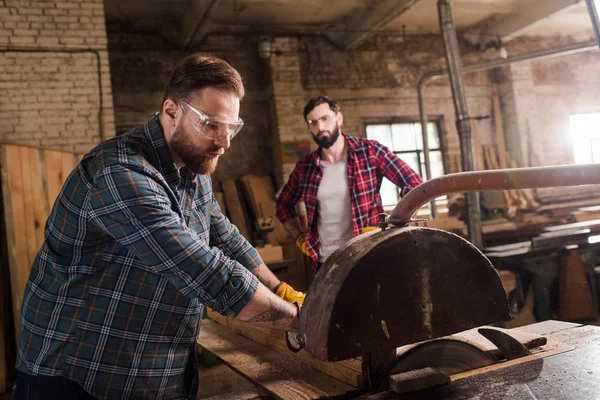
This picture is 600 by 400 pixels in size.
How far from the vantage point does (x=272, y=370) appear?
186cm

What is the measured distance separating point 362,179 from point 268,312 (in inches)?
77.6

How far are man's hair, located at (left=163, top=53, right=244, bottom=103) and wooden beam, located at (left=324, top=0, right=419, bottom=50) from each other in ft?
20.0

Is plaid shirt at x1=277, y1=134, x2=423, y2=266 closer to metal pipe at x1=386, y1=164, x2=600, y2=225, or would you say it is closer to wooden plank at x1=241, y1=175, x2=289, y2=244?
metal pipe at x1=386, y1=164, x2=600, y2=225

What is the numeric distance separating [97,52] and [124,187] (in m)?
5.01

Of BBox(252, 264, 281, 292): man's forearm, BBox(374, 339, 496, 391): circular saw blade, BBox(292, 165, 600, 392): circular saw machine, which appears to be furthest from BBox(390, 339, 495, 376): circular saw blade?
BBox(252, 264, 281, 292): man's forearm

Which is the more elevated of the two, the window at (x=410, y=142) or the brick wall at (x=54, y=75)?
the brick wall at (x=54, y=75)

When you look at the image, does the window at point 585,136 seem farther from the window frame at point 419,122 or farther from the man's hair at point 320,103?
the man's hair at point 320,103

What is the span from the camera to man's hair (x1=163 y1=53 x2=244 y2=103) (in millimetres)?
1806

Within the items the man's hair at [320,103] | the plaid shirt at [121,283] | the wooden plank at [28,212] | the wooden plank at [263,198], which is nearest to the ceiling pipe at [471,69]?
the wooden plank at [263,198]

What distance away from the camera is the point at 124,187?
4.97 feet

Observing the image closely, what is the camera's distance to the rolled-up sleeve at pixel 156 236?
4.92 feet

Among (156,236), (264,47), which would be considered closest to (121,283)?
(156,236)

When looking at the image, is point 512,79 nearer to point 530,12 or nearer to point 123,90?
point 530,12

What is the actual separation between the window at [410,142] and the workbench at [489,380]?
7.31m
